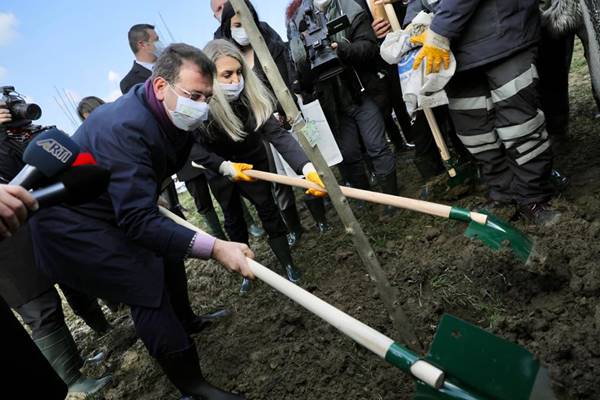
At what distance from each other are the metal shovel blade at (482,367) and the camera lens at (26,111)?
→ 9.73 feet

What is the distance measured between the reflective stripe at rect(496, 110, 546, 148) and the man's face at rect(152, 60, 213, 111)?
1.71 metres

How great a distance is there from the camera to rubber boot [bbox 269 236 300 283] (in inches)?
122

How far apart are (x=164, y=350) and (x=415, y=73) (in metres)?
2.10

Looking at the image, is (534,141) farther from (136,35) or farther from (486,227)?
(136,35)

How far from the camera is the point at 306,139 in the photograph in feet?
5.29

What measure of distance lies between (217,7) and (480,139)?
2.91 metres

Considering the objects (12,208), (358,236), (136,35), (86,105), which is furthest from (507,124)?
(86,105)

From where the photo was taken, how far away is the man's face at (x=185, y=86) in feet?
6.60

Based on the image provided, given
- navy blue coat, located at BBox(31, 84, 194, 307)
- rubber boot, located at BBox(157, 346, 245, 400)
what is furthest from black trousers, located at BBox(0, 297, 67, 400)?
rubber boot, located at BBox(157, 346, 245, 400)

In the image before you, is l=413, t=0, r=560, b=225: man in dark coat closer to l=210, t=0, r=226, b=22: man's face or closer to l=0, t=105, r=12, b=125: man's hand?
l=210, t=0, r=226, b=22: man's face

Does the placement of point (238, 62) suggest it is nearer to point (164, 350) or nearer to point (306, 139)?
point (306, 139)

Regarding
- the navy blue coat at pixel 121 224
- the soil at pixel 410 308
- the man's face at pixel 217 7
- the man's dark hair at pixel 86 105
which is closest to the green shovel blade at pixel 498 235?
the soil at pixel 410 308

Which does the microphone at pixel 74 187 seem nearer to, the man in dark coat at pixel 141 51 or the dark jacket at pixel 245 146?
the dark jacket at pixel 245 146

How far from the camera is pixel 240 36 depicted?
352 centimetres
